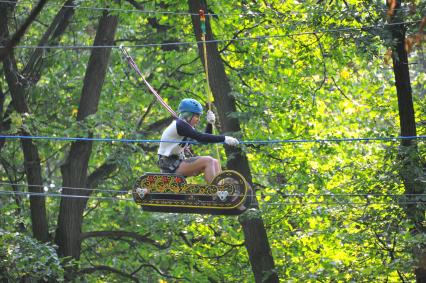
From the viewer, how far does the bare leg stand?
1152 cm

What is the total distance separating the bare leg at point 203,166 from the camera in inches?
453

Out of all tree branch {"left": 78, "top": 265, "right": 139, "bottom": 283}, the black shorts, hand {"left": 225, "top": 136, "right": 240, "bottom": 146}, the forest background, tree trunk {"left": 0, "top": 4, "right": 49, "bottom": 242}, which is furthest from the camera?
tree branch {"left": 78, "top": 265, "right": 139, "bottom": 283}

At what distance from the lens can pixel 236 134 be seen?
1489 centimetres

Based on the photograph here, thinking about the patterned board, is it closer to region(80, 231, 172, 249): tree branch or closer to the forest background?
the forest background

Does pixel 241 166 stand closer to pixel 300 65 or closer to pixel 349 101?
pixel 300 65

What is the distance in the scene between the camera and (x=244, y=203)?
37.5 feet

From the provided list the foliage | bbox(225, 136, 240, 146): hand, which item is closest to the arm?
bbox(225, 136, 240, 146): hand

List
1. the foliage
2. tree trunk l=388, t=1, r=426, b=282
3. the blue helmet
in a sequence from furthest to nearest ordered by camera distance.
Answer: the foliage < tree trunk l=388, t=1, r=426, b=282 < the blue helmet

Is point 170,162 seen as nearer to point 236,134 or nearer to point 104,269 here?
point 236,134

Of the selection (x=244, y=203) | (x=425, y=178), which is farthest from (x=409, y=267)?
(x=244, y=203)

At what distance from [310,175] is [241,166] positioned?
1.89 metres

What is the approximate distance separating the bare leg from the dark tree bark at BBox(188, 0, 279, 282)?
3.86 metres

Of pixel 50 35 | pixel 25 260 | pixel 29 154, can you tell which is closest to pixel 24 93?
pixel 29 154

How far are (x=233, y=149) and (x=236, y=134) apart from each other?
621mm
